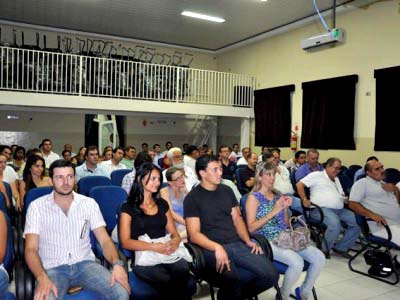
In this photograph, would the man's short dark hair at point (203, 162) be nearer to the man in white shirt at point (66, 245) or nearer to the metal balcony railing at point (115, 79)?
the man in white shirt at point (66, 245)

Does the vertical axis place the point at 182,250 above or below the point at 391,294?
above

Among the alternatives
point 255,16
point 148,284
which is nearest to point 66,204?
point 148,284

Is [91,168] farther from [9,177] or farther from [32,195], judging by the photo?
[32,195]

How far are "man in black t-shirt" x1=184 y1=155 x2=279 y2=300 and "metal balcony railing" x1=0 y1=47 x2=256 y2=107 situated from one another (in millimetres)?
7175

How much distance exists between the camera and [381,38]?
820cm

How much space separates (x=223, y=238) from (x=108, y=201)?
139 centimetres

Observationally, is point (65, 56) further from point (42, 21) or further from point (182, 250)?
point (182, 250)

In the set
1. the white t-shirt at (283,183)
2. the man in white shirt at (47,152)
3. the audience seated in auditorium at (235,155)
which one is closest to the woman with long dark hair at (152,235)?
the white t-shirt at (283,183)

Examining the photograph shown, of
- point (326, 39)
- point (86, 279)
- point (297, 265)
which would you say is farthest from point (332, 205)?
point (326, 39)

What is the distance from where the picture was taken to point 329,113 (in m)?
9.20

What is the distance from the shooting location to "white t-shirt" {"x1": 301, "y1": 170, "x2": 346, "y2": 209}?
482 cm

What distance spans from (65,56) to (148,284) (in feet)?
28.0

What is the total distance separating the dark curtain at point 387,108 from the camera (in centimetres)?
780

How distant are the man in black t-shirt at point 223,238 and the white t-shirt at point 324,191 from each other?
2139 millimetres
